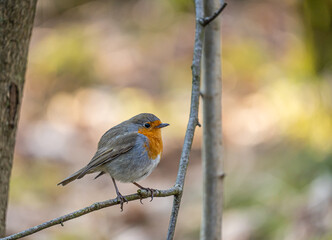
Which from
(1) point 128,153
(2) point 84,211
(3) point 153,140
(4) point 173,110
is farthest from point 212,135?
(4) point 173,110

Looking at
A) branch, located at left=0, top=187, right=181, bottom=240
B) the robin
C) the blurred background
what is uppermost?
the blurred background

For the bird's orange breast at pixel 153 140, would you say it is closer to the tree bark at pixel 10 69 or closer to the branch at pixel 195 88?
the branch at pixel 195 88

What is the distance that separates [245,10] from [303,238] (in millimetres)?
6612

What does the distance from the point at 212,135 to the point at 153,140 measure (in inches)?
16.7

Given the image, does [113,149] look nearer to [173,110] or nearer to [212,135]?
[212,135]

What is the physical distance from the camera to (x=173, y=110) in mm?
6961

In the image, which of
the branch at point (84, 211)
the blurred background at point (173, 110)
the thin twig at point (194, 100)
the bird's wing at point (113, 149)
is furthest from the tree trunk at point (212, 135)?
the blurred background at point (173, 110)

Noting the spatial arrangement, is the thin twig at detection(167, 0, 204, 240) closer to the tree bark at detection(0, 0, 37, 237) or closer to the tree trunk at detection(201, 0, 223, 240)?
the tree trunk at detection(201, 0, 223, 240)

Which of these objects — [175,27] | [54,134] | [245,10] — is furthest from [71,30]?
[245,10]

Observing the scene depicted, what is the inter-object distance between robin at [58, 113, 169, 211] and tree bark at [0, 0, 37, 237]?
459 millimetres

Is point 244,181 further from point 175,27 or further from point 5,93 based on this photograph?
point 175,27

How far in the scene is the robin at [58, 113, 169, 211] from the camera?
280 cm

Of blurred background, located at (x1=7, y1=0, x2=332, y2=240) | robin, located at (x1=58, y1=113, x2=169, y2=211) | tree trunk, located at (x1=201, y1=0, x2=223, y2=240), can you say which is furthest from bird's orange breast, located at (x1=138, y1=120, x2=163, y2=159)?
blurred background, located at (x1=7, y1=0, x2=332, y2=240)

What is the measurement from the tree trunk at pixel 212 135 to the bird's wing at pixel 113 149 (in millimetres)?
493
